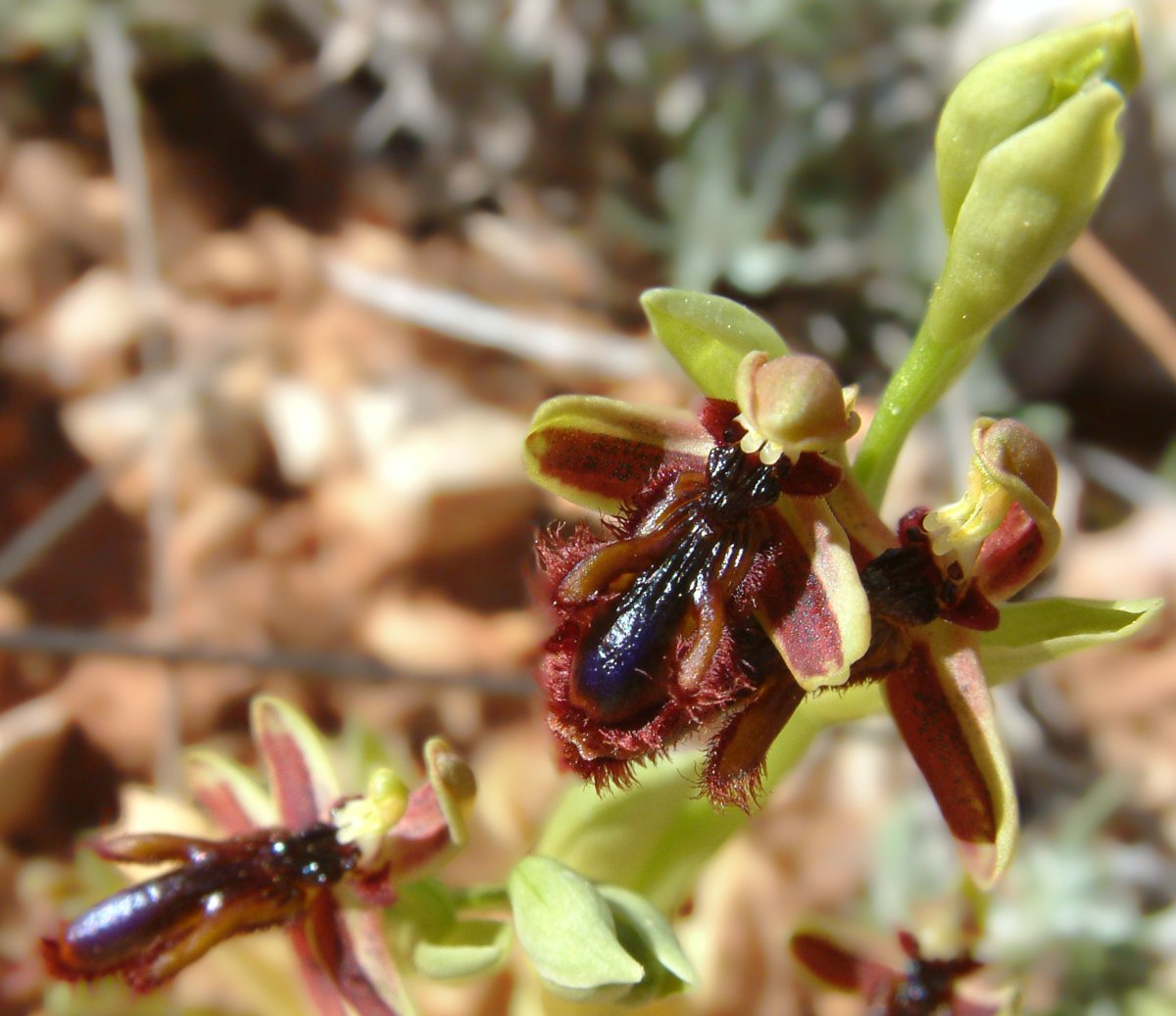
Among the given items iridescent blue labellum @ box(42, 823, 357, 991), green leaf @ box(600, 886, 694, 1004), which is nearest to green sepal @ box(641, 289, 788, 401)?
green leaf @ box(600, 886, 694, 1004)

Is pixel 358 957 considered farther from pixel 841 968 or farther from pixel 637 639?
pixel 841 968

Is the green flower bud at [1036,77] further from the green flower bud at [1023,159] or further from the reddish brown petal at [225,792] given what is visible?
the reddish brown petal at [225,792]

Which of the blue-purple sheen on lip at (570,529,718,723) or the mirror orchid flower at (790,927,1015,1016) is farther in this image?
the mirror orchid flower at (790,927,1015,1016)

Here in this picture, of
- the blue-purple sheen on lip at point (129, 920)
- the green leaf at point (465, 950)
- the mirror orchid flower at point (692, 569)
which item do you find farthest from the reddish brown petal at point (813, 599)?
the blue-purple sheen on lip at point (129, 920)

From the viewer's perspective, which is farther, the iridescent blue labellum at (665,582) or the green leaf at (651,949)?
the green leaf at (651,949)

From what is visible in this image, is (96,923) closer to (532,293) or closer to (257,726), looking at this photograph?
(257,726)

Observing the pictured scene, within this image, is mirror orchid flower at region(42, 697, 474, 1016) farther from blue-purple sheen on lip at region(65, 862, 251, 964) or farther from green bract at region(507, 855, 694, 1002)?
green bract at region(507, 855, 694, 1002)

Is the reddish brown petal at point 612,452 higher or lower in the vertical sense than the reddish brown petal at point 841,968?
higher
